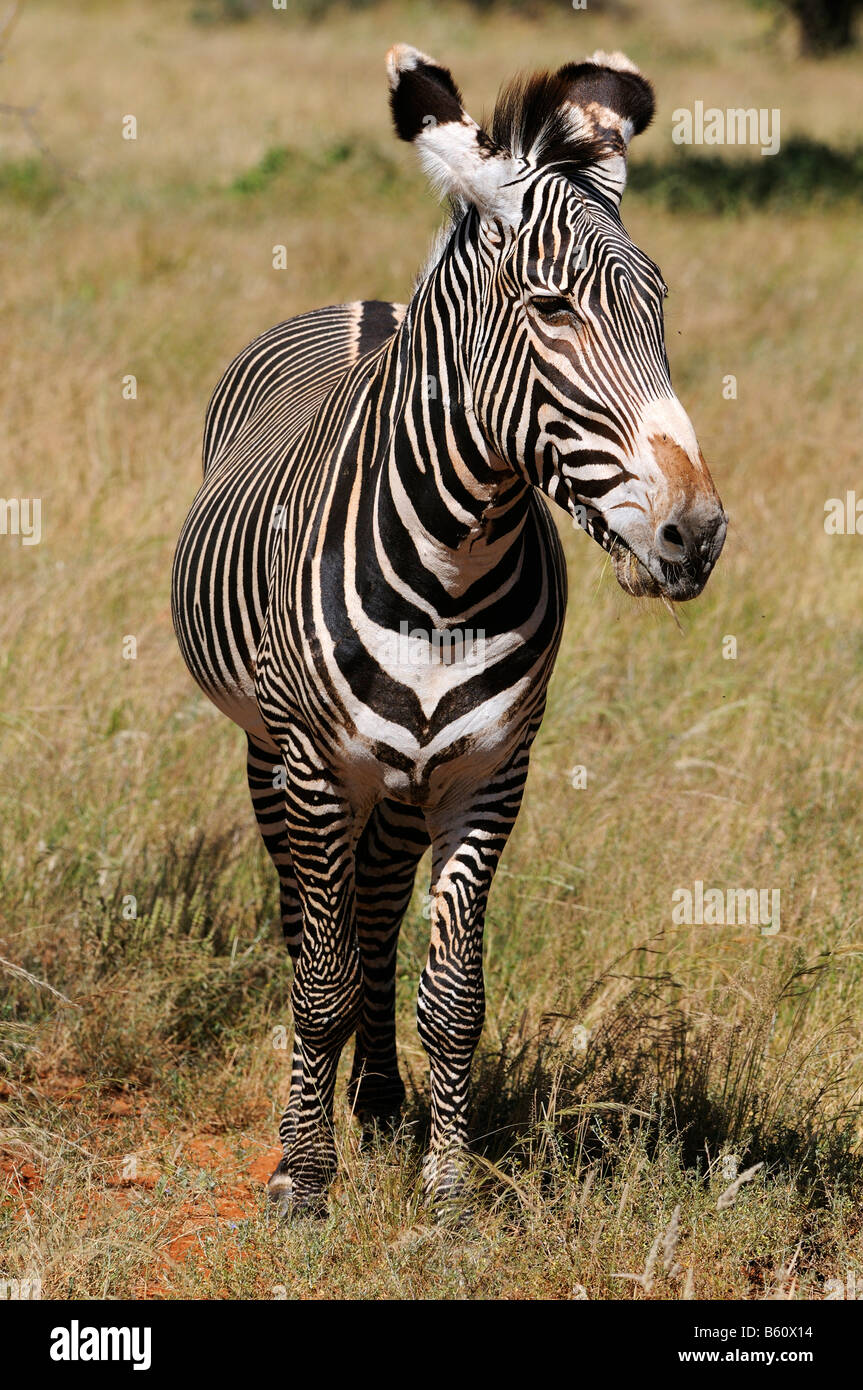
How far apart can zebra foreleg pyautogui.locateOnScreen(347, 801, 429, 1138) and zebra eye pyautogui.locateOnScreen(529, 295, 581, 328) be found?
5.41 ft

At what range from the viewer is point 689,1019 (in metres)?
4.23

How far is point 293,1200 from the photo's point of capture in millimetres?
3732

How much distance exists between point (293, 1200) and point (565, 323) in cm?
229

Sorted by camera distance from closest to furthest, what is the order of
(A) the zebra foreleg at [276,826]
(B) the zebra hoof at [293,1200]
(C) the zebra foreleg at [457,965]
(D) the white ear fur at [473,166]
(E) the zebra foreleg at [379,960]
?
(D) the white ear fur at [473,166] → (C) the zebra foreleg at [457,965] → (B) the zebra hoof at [293,1200] → (E) the zebra foreleg at [379,960] → (A) the zebra foreleg at [276,826]

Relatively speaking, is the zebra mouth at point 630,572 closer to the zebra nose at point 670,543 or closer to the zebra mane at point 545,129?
the zebra nose at point 670,543

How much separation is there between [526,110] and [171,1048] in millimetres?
2786

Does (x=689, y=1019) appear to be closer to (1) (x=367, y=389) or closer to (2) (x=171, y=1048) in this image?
(2) (x=171, y=1048)

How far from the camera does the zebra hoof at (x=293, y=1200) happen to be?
3.68 meters

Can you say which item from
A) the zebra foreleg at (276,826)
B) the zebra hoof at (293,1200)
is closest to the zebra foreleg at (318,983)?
the zebra hoof at (293,1200)

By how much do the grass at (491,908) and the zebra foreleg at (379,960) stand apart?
14 cm

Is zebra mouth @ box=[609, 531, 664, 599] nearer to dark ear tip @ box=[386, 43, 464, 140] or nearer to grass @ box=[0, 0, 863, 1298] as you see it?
grass @ box=[0, 0, 863, 1298]

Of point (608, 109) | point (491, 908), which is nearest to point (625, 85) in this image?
point (608, 109)

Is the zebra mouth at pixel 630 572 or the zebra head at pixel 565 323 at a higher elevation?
the zebra head at pixel 565 323
